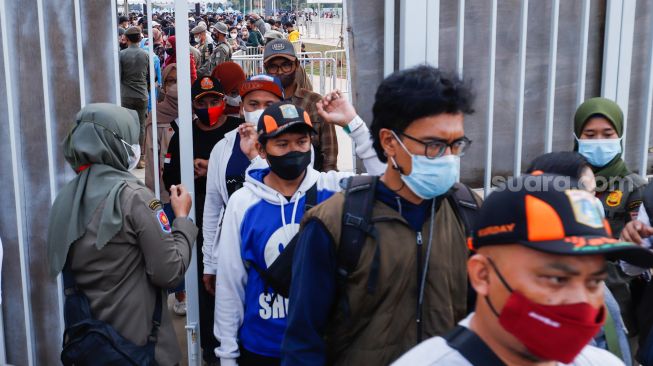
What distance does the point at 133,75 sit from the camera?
945 centimetres

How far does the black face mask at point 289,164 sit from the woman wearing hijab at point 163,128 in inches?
72.6

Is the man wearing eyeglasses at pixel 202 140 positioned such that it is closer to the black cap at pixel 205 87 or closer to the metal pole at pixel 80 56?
the black cap at pixel 205 87

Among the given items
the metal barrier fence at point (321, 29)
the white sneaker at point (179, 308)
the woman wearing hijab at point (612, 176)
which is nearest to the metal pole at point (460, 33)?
the woman wearing hijab at point (612, 176)

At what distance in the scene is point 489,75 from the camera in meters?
3.68

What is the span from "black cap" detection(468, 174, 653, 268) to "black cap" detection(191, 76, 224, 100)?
10.6 feet

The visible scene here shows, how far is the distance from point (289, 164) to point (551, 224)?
5.59ft

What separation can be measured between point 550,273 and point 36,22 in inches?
118

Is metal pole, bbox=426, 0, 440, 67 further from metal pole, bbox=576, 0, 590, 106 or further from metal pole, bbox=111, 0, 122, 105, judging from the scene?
metal pole, bbox=111, 0, 122, 105

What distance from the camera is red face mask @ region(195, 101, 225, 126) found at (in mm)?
4453

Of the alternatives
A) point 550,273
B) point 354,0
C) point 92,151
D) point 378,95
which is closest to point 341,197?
point 378,95

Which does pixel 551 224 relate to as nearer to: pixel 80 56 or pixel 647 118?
pixel 80 56

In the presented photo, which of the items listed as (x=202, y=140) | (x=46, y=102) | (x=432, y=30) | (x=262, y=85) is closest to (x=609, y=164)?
(x=432, y=30)

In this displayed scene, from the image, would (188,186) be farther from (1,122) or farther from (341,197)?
(341,197)

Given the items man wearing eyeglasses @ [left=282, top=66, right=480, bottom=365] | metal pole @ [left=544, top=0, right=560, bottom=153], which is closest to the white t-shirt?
man wearing eyeglasses @ [left=282, top=66, right=480, bottom=365]
